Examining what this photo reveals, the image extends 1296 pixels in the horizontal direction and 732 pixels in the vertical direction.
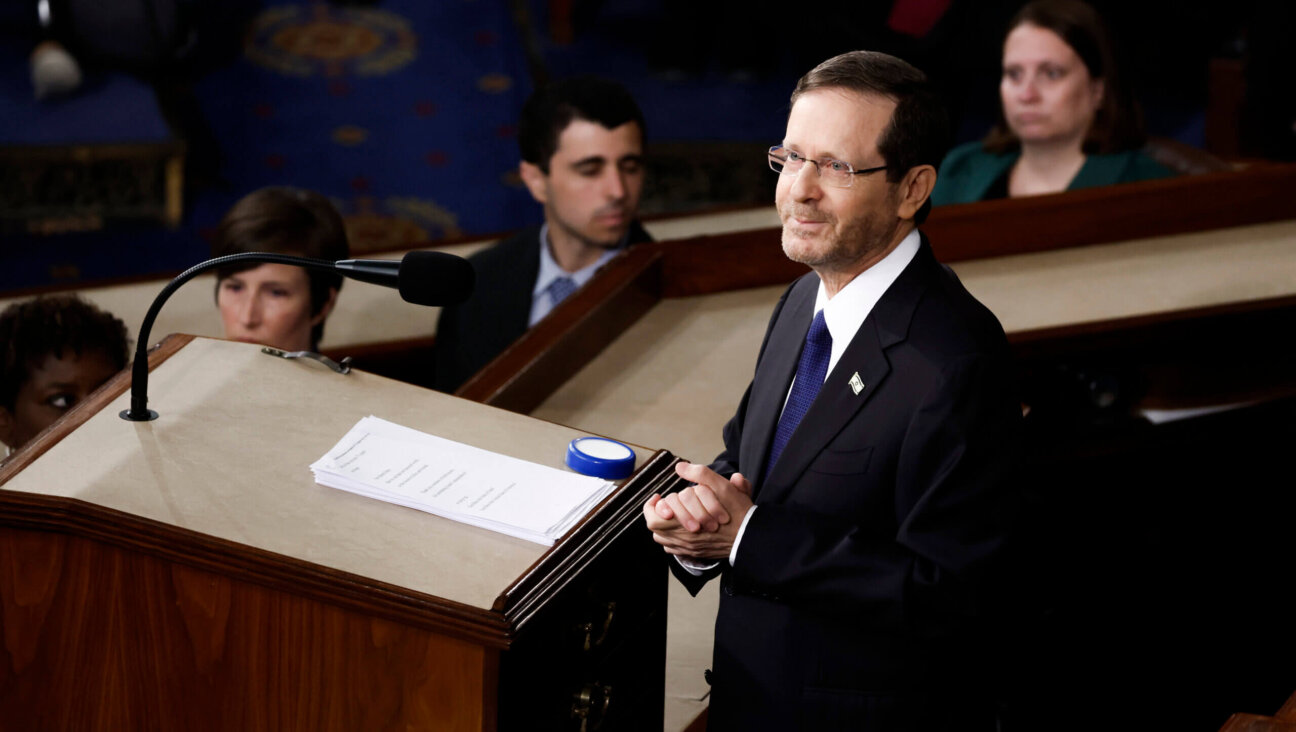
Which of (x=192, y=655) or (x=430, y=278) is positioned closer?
(x=192, y=655)

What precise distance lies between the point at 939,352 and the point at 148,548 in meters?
0.80

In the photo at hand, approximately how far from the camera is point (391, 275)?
166 cm

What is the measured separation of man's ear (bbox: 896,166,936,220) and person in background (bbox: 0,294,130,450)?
1493 millimetres

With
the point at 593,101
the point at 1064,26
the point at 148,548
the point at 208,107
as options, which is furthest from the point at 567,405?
the point at 208,107

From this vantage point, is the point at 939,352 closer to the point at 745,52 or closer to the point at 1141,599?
the point at 1141,599

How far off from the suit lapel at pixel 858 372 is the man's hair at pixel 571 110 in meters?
1.72

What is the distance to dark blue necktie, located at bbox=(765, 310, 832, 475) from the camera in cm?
162

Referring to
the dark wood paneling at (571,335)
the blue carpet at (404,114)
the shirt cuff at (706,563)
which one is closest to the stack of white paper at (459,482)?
the shirt cuff at (706,563)

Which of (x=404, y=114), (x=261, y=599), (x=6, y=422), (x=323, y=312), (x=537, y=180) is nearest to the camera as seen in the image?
(x=261, y=599)

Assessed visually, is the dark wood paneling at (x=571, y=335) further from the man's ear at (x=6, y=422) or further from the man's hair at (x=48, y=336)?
the man's ear at (x=6, y=422)

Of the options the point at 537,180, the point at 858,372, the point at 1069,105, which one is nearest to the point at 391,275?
the point at 858,372

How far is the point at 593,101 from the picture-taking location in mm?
3215

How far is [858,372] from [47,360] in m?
1.49

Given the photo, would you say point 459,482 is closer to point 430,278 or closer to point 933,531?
point 430,278
